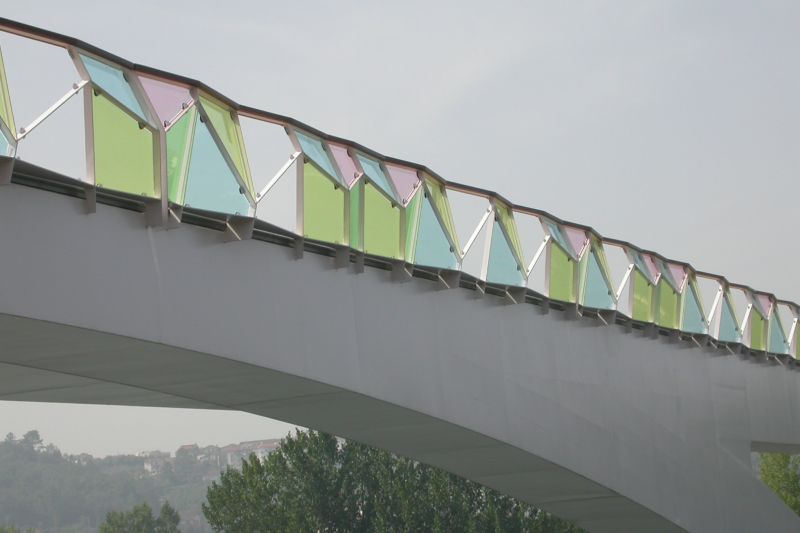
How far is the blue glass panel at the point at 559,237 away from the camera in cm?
1798

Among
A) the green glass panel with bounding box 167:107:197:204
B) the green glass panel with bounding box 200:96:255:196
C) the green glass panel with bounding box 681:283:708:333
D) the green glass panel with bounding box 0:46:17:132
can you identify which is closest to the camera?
the green glass panel with bounding box 0:46:17:132

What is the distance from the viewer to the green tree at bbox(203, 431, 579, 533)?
65.9 meters

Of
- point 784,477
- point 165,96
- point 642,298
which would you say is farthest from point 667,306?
point 784,477

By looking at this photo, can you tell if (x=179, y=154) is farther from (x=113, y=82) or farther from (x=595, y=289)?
(x=595, y=289)

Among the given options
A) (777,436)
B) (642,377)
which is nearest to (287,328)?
(642,377)

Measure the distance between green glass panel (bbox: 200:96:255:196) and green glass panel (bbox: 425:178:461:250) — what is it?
362 cm

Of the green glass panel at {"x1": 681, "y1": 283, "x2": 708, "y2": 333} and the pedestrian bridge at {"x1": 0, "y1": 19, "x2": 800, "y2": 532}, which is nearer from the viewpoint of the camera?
the pedestrian bridge at {"x1": 0, "y1": 19, "x2": 800, "y2": 532}

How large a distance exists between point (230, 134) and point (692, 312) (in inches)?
520

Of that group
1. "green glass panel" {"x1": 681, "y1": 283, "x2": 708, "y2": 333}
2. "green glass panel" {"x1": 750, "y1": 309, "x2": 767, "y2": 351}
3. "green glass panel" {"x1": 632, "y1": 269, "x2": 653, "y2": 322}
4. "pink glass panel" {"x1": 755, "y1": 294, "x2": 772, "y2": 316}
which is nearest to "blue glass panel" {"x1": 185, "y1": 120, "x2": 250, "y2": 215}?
"green glass panel" {"x1": 632, "y1": 269, "x2": 653, "y2": 322}

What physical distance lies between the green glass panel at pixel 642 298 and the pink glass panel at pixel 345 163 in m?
8.18

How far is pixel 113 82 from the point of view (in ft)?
33.4

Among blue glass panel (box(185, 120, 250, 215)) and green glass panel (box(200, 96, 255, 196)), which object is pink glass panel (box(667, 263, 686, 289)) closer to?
green glass panel (box(200, 96, 255, 196))

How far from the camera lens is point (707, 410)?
75.6 feet

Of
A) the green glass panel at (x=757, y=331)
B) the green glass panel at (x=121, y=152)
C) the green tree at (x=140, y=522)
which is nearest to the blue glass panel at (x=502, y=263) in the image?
the green glass panel at (x=121, y=152)
